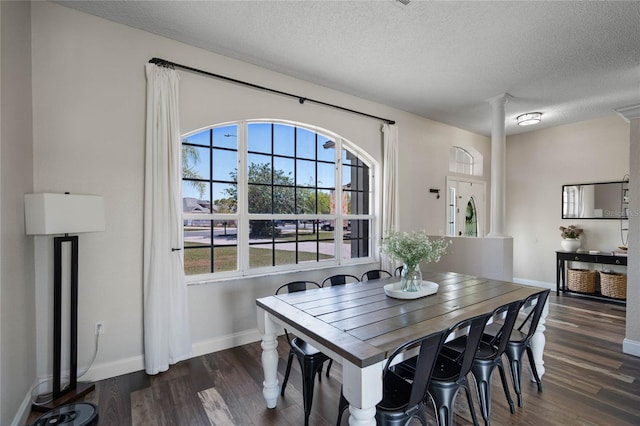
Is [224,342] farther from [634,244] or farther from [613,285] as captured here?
Answer: [613,285]

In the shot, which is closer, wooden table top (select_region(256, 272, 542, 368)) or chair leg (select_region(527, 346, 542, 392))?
wooden table top (select_region(256, 272, 542, 368))

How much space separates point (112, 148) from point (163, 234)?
0.89m

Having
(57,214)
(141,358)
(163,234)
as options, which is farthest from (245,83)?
(141,358)

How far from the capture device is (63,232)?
2.23 metres

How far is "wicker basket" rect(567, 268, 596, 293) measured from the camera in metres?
5.26

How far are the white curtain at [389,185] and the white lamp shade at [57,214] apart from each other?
3594mm

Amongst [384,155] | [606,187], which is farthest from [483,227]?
[384,155]

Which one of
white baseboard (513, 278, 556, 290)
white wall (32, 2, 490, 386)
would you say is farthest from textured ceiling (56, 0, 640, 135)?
white baseboard (513, 278, 556, 290)

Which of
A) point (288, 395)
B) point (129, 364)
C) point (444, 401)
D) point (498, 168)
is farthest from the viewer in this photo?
point (498, 168)

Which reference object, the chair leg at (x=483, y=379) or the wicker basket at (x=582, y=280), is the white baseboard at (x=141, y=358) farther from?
the wicker basket at (x=582, y=280)

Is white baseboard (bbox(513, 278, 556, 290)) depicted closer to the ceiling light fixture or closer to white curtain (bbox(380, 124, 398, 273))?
the ceiling light fixture

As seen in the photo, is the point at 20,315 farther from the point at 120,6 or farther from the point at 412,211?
the point at 412,211

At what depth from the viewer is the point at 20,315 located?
2.15 meters

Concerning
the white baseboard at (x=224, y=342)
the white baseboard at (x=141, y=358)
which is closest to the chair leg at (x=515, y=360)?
the white baseboard at (x=224, y=342)
